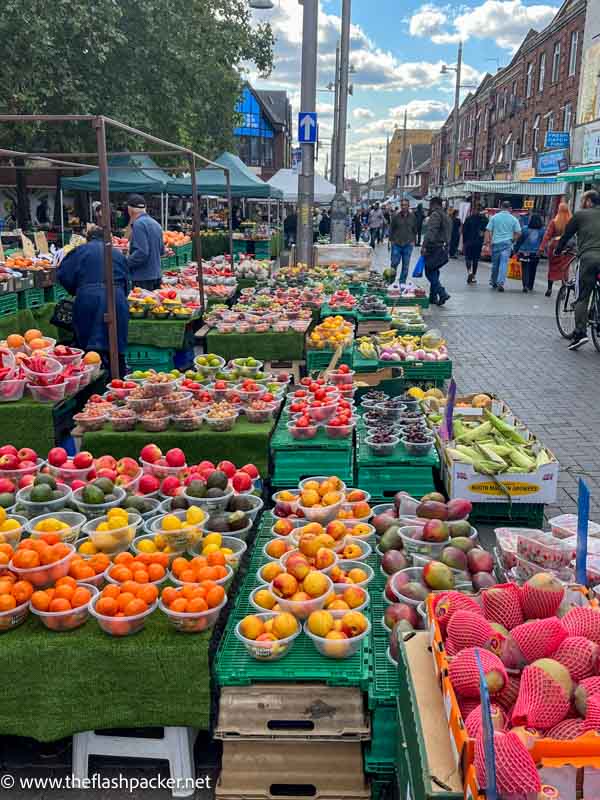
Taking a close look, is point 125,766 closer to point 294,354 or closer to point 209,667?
point 209,667

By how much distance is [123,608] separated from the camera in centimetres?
304

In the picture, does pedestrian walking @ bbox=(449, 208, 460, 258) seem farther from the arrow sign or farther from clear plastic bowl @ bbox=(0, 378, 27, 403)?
clear plastic bowl @ bbox=(0, 378, 27, 403)

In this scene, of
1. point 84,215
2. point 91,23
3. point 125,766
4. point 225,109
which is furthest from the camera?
point 225,109

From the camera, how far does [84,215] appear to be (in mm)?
24328

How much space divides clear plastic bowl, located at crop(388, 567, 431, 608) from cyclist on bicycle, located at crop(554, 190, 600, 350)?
26.2 feet

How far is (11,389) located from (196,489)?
2.26 metres

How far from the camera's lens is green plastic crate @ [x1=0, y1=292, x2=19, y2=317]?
1030 centimetres

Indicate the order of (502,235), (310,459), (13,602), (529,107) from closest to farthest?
(13,602), (310,459), (502,235), (529,107)

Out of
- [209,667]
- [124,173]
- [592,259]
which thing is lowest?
[209,667]

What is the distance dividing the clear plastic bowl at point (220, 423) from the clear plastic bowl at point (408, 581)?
7.05 feet

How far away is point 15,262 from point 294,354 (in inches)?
232

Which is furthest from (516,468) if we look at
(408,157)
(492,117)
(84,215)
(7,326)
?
(408,157)

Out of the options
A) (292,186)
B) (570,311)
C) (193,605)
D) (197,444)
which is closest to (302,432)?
(197,444)

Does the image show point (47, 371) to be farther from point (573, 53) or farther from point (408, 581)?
point (573, 53)
